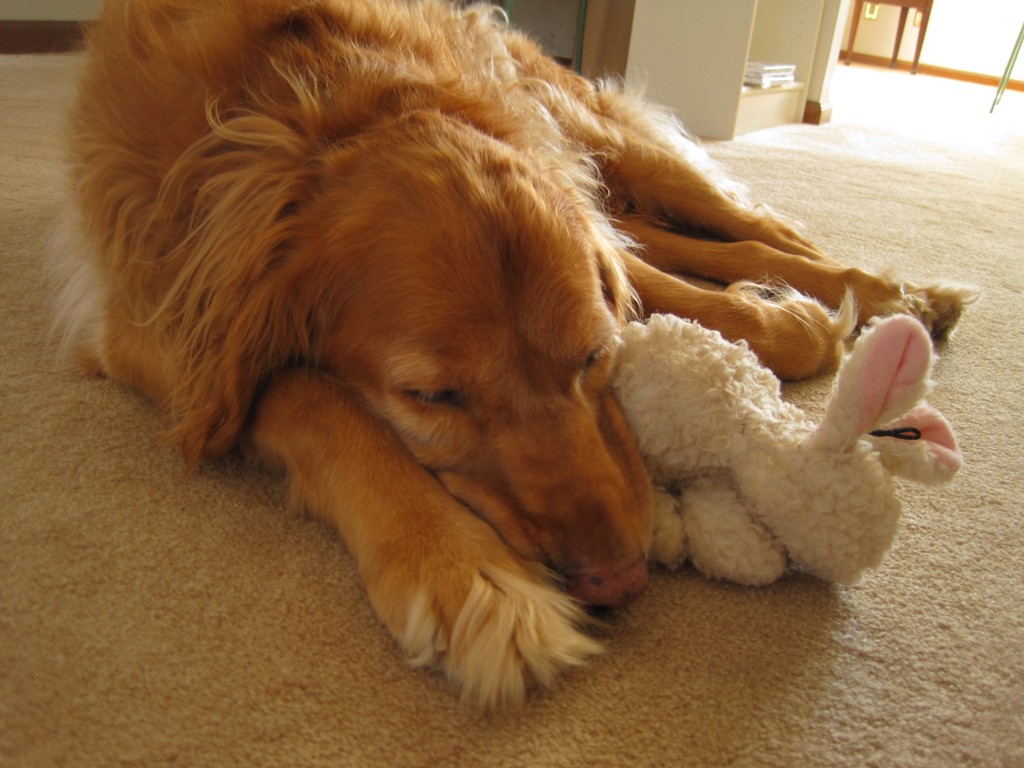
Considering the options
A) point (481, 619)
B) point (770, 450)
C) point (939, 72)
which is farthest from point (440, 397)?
point (939, 72)

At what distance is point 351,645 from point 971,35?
34.9 ft

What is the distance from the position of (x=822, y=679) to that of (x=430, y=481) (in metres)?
0.54

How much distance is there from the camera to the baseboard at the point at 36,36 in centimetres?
495

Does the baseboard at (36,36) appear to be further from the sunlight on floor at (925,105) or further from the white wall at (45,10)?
the sunlight on floor at (925,105)

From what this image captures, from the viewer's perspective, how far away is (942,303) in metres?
1.91

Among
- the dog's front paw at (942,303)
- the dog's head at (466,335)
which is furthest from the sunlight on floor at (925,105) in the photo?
the dog's head at (466,335)

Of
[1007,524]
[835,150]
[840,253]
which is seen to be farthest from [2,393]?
[835,150]

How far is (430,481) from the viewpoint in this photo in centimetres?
112

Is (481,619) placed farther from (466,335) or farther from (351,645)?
(466,335)

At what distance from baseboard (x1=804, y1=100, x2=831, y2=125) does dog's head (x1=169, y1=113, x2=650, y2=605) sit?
164 inches

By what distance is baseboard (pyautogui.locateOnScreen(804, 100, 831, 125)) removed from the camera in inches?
191

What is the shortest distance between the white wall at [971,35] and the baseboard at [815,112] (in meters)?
5.22

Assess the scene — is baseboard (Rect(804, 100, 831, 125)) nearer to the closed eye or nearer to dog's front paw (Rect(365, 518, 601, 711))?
the closed eye

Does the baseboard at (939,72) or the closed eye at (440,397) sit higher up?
the baseboard at (939,72)
